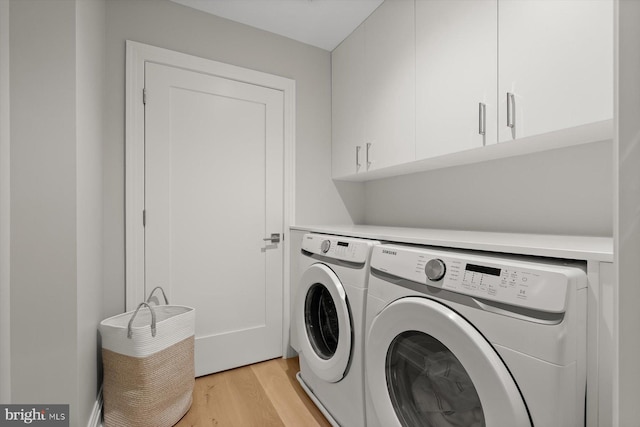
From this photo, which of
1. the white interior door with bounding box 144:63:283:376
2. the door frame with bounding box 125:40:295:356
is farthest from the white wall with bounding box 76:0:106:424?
the white interior door with bounding box 144:63:283:376

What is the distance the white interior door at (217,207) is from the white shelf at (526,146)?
0.96 meters

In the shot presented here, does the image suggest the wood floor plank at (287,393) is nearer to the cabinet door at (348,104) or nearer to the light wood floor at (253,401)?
the light wood floor at (253,401)

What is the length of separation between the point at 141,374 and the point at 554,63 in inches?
81.6

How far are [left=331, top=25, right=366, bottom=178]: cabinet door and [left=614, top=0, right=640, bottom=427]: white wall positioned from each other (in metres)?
1.59

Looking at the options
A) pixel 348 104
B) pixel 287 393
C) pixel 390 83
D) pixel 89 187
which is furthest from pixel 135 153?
pixel 287 393

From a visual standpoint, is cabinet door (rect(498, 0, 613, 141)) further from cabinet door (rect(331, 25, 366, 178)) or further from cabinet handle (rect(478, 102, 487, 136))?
cabinet door (rect(331, 25, 366, 178))

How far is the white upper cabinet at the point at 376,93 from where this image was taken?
159 cm

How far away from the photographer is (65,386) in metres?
1.07

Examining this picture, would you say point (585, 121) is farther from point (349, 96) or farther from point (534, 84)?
point (349, 96)

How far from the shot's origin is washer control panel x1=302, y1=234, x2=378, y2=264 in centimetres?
122

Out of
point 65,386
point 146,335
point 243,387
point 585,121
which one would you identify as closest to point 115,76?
point 146,335

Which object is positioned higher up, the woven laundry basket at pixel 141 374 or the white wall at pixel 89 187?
the white wall at pixel 89 187

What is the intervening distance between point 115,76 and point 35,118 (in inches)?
31.0

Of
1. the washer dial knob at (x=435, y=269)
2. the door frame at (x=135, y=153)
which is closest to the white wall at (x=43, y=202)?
the door frame at (x=135, y=153)
